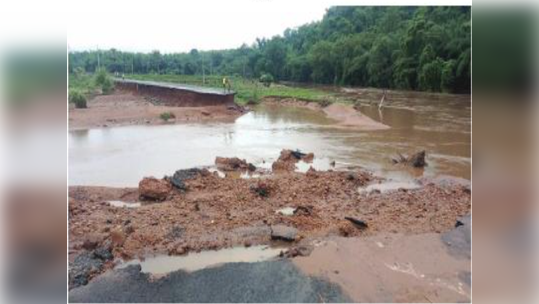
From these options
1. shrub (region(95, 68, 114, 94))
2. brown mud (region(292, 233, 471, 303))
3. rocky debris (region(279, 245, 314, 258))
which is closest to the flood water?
brown mud (region(292, 233, 471, 303))

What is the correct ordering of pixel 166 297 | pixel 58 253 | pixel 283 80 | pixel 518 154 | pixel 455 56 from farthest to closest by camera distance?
1. pixel 283 80
2. pixel 455 56
3. pixel 166 297
4. pixel 58 253
5. pixel 518 154

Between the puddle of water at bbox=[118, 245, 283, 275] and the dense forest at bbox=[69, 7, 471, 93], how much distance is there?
2573 millimetres

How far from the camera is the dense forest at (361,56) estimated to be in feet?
89.3

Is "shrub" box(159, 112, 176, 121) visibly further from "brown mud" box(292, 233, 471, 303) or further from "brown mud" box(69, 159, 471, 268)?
"brown mud" box(292, 233, 471, 303)

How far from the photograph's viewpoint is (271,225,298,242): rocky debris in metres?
6.46

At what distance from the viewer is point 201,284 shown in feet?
16.0

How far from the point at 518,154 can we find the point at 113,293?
14.1 feet

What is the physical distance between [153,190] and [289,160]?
451 centimetres

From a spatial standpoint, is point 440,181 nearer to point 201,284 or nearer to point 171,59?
point 201,284

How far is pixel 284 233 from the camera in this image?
21.5 feet

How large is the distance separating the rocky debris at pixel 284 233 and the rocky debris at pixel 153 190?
2688 mm

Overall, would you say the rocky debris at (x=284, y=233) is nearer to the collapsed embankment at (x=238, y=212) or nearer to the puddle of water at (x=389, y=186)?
the collapsed embankment at (x=238, y=212)

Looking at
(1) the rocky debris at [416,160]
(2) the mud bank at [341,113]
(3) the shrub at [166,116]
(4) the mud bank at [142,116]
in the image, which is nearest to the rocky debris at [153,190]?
(1) the rocky debris at [416,160]

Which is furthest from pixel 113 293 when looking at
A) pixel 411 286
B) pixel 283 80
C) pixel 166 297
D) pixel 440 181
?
pixel 283 80
